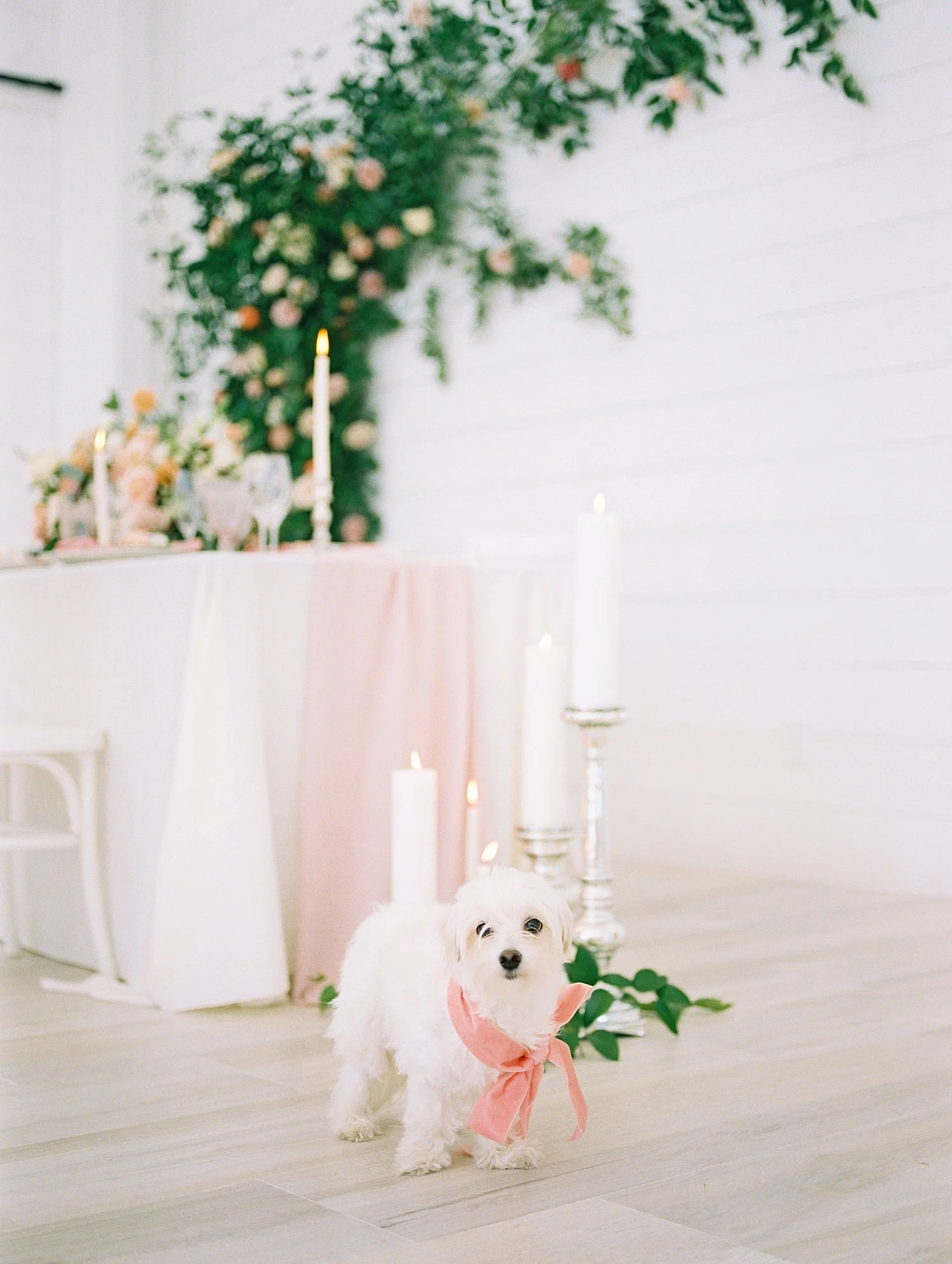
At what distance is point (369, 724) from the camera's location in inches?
→ 91.4

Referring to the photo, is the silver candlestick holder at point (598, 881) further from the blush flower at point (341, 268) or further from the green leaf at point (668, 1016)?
the blush flower at point (341, 268)

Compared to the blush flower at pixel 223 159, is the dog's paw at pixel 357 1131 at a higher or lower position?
lower

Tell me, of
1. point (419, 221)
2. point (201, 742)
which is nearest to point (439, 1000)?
point (201, 742)

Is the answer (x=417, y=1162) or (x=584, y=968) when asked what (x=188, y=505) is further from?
(x=417, y=1162)

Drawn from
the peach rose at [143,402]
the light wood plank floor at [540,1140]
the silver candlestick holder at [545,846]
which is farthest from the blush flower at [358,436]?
the silver candlestick holder at [545,846]

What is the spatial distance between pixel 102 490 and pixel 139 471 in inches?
3.1

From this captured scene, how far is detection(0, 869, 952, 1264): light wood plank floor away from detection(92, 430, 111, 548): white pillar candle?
761 mm

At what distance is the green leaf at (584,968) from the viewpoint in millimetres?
1938

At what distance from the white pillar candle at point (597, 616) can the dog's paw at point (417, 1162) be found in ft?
2.20

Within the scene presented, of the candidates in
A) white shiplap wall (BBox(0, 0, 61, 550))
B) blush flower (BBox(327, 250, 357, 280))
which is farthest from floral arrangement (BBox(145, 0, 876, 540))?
white shiplap wall (BBox(0, 0, 61, 550))

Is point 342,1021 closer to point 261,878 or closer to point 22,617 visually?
point 261,878

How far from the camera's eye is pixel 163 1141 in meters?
1.55

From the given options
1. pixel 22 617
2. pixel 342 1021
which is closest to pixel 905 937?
pixel 342 1021

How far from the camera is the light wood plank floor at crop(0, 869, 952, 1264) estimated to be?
1.26m
